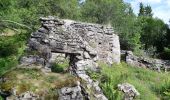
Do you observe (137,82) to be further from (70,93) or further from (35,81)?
(35,81)

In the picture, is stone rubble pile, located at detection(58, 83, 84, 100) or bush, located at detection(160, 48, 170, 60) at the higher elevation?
bush, located at detection(160, 48, 170, 60)

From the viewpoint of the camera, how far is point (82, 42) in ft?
51.9

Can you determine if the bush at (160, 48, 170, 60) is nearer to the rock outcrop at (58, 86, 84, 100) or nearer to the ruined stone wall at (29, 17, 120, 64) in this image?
the ruined stone wall at (29, 17, 120, 64)

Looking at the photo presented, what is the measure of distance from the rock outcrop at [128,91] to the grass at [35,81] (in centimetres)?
317

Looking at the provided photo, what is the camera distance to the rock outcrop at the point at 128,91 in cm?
1641

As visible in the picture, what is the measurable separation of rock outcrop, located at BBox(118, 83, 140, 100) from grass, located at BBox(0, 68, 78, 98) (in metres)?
3.17

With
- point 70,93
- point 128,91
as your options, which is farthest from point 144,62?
point 70,93

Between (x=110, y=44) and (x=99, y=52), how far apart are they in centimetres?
87

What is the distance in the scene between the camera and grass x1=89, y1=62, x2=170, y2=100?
52.0ft

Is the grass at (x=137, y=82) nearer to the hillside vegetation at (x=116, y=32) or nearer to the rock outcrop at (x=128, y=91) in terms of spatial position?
the hillside vegetation at (x=116, y=32)

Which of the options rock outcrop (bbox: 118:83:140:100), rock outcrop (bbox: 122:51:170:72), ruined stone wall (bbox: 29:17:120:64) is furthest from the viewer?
rock outcrop (bbox: 122:51:170:72)

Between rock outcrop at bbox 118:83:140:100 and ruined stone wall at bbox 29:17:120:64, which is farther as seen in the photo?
rock outcrop at bbox 118:83:140:100

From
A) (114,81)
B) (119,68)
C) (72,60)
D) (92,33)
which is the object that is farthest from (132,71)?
(72,60)

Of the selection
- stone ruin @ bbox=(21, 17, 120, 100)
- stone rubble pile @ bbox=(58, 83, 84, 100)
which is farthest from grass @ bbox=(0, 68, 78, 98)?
stone ruin @ bbox=(21, 17, 120, 100)
